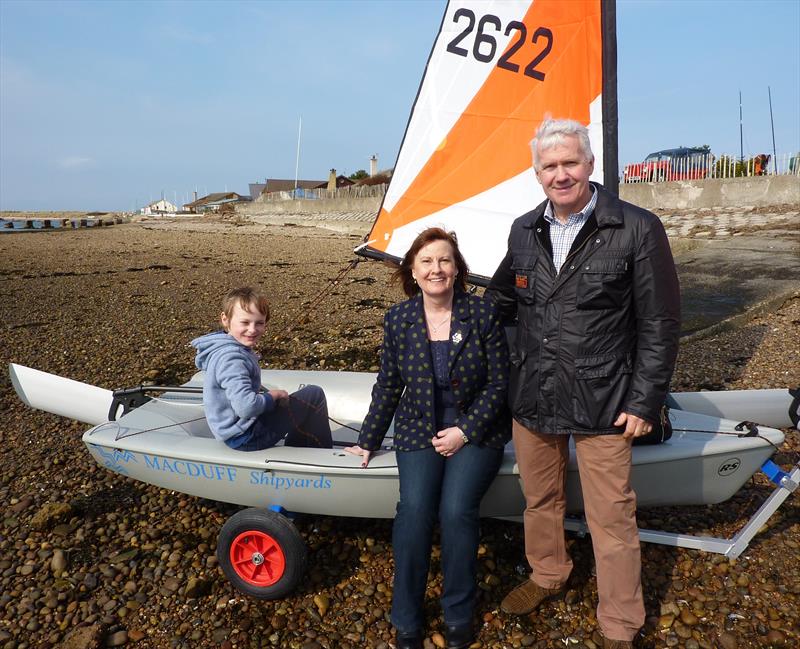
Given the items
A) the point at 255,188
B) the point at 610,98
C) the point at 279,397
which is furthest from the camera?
the point at 255,188

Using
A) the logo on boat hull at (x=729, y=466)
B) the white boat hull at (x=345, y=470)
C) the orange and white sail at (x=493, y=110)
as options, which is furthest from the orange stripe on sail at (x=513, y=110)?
the logo on boat hull at (x=729, y=466)

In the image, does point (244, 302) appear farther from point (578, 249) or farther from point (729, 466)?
point (729, 466)

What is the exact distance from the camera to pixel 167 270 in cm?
1046

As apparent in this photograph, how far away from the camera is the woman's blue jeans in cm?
196

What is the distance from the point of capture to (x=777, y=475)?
215 cm

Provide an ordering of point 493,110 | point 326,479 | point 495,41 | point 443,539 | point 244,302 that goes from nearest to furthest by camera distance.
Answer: point 443,539, point 326,479, point 244,302, point 495,41, point 493,110

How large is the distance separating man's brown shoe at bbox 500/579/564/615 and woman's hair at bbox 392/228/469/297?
1217 mm

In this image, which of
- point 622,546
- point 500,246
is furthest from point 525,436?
point 500,246

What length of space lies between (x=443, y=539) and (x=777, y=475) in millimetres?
1353

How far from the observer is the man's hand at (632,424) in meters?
1.72

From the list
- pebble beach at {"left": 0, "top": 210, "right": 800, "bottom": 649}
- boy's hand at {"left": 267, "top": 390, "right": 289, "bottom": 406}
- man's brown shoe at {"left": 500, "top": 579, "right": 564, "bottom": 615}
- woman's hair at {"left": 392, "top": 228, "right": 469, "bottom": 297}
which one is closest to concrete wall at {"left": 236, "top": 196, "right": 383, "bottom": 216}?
pebble beach at {"left": 0, "top": 210, "right": 800, "bottom": 649}

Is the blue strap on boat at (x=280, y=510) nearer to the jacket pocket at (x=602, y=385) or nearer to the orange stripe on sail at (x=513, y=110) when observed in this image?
the jacket pocket at (x=602, y=385)

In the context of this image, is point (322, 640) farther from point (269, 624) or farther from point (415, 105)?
point (415, 105)

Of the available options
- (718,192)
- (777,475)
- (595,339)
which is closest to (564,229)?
(595,339)
